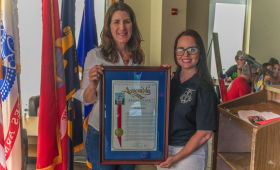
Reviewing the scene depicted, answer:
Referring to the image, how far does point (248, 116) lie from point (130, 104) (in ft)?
2.35

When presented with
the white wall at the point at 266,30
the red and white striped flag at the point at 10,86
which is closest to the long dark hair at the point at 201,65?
the red and white striped flag at the point at 10,86

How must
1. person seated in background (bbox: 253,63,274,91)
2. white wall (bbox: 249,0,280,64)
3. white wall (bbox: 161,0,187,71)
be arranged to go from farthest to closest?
white wall (bbox: 161,0,187,71), white wall (bbox: 249,0,280,64), person seated in background (bbox: 253,63,274,91)

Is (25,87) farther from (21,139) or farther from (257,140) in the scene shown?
(257,140)

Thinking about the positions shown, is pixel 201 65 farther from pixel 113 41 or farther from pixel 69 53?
pixel 69 53

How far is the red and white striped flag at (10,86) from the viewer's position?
135cm

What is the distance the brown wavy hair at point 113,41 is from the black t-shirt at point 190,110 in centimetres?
39

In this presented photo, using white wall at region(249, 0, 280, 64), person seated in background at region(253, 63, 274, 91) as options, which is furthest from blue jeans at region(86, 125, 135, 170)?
white wall at region(249, 0, 280, 64)

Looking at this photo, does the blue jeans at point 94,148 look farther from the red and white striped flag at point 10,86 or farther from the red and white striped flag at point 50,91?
the red and white striped flag at point 10,86

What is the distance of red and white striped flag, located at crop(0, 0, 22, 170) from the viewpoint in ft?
4.43

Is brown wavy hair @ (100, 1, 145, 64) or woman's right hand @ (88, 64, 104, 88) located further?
brown wavy hair @ (100, 1, 145, 64)

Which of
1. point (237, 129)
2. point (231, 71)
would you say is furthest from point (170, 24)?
point (237, 129)

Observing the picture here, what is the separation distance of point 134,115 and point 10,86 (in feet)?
2.33

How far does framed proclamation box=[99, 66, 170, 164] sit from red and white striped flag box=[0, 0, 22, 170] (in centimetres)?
47

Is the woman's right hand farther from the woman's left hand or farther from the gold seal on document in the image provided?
the woman's left hand
